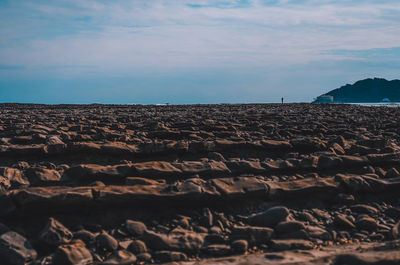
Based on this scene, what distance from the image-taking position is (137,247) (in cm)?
371

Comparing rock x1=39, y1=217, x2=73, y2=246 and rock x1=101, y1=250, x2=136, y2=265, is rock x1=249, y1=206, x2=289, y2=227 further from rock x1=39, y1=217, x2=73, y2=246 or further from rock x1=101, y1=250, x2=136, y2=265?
rock x1=39, y1=217, x2=73, y2=246

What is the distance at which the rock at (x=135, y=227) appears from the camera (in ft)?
13.4

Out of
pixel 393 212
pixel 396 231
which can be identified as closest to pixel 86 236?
pixel 396 231

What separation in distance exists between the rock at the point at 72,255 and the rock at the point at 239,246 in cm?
149

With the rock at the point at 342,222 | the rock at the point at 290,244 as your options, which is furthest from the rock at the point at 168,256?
the rock at the point at 342,222

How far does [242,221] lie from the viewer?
448 centimetres

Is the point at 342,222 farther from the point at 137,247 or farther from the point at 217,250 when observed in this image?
the point at 137,247

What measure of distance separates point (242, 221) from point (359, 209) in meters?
1.72

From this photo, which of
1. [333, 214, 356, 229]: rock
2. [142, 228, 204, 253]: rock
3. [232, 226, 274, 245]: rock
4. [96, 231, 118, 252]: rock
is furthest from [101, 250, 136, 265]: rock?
[333, 214, 356, 229]: rock

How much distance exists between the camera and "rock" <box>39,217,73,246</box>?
377cm

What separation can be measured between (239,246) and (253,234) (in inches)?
11.3

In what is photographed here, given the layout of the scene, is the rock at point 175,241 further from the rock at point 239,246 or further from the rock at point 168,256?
the rock at point 239,246

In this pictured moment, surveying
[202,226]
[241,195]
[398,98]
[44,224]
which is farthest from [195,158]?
[398,98]

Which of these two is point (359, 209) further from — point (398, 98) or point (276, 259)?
point (398, 98)
